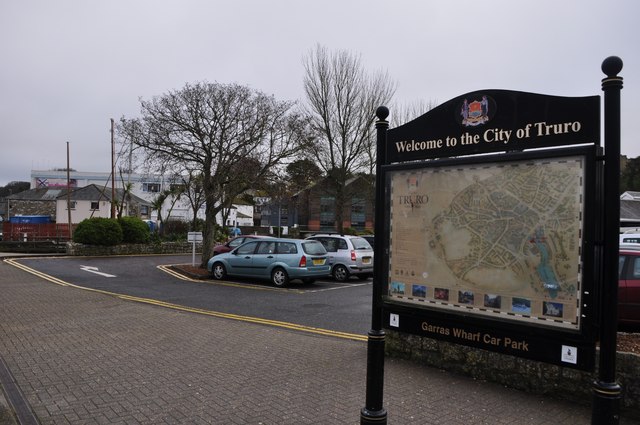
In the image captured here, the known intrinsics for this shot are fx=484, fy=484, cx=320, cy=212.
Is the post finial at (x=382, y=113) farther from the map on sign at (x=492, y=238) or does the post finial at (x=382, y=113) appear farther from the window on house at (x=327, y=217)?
the window on house at (x=327, y=217)

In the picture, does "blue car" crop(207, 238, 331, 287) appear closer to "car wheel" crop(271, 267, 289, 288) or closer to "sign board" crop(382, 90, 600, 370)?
"car wheel" crop(271, 267, 289, 288)

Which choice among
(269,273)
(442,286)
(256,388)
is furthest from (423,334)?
(269,273)

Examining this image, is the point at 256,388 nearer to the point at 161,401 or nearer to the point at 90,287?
the point at 161,401

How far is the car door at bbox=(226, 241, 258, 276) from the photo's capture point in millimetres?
16438

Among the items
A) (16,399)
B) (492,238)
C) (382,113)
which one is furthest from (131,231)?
(492,238)

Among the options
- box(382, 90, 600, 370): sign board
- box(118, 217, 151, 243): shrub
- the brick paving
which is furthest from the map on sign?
box(118, 217, 151, 243): shrub

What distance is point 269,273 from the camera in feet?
52.0

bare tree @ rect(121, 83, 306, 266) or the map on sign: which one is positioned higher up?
bare tree @ rect(121, 83, 306, 266)

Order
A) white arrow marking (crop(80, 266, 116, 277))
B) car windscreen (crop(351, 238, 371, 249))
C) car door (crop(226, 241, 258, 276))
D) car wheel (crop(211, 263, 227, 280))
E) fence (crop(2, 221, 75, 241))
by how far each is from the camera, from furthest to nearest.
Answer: fence (crop(2, 221, 75, 241))
white arrow marking (crop(80, 266, 116, 277))
car windscreen (crop(351, 238, 371, 249))
car wheel (crop(211, 263, 227, 280))
car door (crop(226, 241, 258, 276))

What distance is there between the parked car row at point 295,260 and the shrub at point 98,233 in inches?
499

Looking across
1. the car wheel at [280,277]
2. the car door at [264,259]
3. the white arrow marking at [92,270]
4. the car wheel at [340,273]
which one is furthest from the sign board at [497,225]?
the white arrow marking at [92,270]

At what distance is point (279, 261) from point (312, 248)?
117 centimetres

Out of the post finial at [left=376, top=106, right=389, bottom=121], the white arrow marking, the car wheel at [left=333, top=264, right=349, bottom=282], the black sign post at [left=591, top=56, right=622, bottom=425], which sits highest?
the post finial at [left=376, top=106, right=389, bottom=121]

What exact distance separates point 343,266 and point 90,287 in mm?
8445
